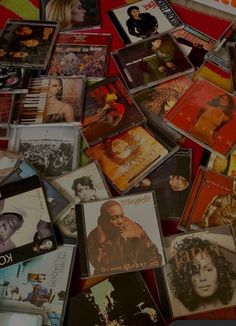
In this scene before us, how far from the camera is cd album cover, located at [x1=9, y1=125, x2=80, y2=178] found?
1.08 meters

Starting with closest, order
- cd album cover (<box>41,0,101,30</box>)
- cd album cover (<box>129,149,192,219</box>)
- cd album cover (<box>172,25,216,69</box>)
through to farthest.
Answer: cd album cover (<box>129,149,192,219</box>) → cd album cover (<box>172,25,216,69</box>) → cd album cover (<box>41,0,101,30</box>)

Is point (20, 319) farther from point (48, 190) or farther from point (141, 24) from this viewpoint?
point (141, 24)

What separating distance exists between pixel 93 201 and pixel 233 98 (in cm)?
48

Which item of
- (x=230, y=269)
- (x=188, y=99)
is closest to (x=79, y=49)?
(x=188, y=99)

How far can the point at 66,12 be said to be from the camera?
4.43 ft

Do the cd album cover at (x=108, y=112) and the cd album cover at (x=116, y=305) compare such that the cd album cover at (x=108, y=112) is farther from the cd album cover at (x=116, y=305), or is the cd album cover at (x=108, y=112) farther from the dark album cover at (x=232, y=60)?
the cd album cover at (x=116, y=305)

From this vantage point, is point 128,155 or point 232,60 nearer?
point 128,155

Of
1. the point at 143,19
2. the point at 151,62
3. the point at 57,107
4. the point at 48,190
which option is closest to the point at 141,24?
the point at 143,19

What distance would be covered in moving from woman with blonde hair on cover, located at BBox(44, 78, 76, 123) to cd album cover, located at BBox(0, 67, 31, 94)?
77 mm

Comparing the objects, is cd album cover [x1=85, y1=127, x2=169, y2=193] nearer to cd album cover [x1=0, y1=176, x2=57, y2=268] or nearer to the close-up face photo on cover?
the close-up face photo on cover

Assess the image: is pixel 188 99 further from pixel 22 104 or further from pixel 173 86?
pixel 22 104

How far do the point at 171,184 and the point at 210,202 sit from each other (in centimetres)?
11

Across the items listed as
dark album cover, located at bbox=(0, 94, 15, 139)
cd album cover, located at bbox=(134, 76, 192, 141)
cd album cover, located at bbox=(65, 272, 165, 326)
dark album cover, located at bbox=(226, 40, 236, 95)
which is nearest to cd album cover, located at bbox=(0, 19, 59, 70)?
dark album cover, located at bbox=(0, 94, 15, 139)

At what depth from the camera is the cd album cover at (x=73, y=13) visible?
1.33 meters
